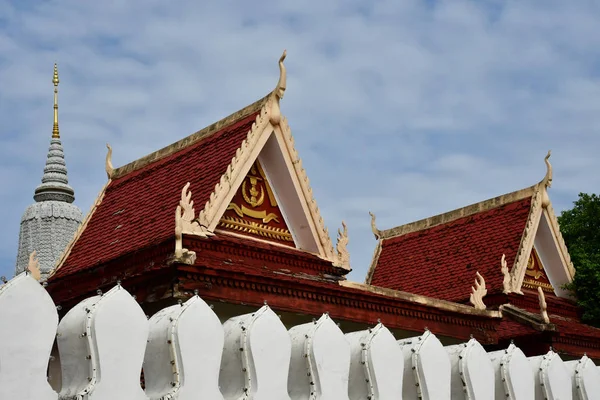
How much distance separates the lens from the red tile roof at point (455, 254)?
19.7 m

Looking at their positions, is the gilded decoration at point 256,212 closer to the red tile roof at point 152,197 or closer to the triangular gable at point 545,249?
the red tile roof at point 152,197

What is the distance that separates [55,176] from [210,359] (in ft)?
69.6

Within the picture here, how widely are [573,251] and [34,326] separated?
16871 mm

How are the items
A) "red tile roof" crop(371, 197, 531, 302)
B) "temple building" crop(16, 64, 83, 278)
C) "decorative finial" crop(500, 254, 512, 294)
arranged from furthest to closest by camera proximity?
"temple building" crop(16, 64, 83, 278) → "red tile roof" crop(371, 197, 531, 302) → "decorative finial" crop(500, 254, 512, 294)

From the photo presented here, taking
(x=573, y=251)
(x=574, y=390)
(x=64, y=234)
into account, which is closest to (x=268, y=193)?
(x=574, y=390)

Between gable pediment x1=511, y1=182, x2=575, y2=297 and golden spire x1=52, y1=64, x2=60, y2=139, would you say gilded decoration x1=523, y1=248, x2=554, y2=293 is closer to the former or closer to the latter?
gable pediment x1=511, y1=182, x2=575, y2=297

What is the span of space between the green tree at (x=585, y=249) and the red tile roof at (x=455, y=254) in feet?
6.38

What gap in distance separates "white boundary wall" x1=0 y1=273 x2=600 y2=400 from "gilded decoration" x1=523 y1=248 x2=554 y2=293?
309 inches

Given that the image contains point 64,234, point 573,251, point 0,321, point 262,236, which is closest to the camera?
point 0,321

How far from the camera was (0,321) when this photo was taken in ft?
25.5

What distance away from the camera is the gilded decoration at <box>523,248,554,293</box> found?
19.9 m

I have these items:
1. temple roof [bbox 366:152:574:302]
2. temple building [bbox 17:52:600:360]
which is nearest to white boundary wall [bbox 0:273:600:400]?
temple building [bbox 17:52:600:360]

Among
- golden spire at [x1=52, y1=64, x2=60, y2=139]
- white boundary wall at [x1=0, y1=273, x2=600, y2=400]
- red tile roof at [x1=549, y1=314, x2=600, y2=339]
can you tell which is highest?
golden spire at [x1=52, y1=64, x2=60, y2=139]

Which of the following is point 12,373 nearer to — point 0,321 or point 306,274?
point 0,321
